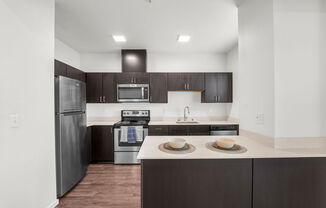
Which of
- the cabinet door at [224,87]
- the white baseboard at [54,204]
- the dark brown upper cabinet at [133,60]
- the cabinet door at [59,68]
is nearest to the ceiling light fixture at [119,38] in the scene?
the dark brown upper cabinet at [133,60]

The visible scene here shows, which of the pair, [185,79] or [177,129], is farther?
[185,79]

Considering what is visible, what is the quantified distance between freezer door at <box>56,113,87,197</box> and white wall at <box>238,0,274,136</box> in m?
2.42

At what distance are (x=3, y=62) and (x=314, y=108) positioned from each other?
2822 millimetres

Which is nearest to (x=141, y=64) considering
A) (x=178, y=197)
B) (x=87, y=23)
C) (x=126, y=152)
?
(x=87, y=23)

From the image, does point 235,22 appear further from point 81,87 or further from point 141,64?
point 81,87

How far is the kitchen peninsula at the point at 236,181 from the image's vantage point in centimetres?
120

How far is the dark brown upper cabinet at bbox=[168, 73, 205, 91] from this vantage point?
3443 millimetres

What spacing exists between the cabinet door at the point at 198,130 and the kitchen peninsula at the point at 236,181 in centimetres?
193

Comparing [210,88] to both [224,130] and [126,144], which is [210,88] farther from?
[126,144]

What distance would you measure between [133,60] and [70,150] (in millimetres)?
2228

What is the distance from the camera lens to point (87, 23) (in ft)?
7.57

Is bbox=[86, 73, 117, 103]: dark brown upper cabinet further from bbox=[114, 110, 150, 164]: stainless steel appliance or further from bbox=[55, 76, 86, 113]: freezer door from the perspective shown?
bbox=[55, 76, 86, 113]: freezer door

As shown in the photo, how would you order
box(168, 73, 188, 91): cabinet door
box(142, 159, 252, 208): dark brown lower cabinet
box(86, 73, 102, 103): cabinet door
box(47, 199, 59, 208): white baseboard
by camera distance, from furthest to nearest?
box(168, 73, 188, 91): cabinet door, box(86, 73, 102, 103): cabinet door, box(47, 199, 59, 208): white baseboard, box(142, 159, 252, 208): dark brown lower cabinet

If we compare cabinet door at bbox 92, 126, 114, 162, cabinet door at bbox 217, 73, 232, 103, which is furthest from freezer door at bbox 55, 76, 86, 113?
cabinet door at bbox 217, 73, 232, 103
